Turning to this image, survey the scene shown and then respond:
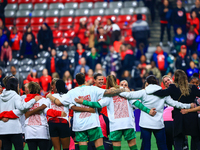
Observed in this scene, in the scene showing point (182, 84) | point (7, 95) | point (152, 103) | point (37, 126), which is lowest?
point (37, 126)

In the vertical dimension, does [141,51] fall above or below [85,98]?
above

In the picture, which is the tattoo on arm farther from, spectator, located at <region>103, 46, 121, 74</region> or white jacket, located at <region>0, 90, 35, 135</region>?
spectator, located at <region>103, 46, 121, 74</region>

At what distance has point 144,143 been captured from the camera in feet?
17.2

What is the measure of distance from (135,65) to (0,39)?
19.8 feet

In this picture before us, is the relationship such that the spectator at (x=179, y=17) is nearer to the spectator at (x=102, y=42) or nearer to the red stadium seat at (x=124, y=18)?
the red stadium seat at (x=124, y=18)

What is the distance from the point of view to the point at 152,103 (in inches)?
208

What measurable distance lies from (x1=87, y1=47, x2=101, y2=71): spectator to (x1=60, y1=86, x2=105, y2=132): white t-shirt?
7.29 meters

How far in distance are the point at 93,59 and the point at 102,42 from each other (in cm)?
89

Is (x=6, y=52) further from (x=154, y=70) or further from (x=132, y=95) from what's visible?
(x=132, y=95)

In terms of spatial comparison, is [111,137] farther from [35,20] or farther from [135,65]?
[35,20]

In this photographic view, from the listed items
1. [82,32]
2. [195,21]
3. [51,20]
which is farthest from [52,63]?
[195,21]

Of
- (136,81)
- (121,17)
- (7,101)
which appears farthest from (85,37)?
(7,101)

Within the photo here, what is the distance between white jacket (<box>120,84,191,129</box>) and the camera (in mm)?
5171

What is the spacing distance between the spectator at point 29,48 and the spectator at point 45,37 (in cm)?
36
